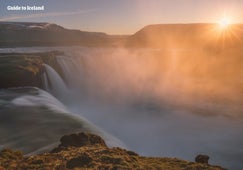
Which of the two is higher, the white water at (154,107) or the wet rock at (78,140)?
the wet rock at (78,140)

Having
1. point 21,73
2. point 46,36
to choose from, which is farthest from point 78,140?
point 46,36

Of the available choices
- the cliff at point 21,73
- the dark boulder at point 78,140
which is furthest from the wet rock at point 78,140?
the cliff at point 21,73

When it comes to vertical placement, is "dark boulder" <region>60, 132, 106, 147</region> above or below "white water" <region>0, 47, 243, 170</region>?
above

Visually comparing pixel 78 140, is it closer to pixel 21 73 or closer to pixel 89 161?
pixel 89 161

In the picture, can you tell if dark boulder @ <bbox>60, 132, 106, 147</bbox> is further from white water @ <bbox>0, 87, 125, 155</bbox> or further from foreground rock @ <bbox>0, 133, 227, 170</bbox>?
white water @ <bbox>0, 87, 125, 155</bbox>

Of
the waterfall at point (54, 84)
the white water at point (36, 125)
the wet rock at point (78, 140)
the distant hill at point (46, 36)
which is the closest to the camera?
the wet rock at point (78, 140)

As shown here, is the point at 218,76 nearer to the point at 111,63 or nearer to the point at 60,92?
the point at 111,63

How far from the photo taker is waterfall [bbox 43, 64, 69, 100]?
112 ft

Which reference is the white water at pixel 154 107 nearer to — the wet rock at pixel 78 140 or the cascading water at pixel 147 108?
the cascading water at pixel 147 108

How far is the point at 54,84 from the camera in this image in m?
35.2

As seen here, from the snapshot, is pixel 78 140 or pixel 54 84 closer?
pixel 78 140

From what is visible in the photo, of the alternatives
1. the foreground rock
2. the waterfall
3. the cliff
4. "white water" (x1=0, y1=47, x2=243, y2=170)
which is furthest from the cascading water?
the foreground rock

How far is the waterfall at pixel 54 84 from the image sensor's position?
112 ft

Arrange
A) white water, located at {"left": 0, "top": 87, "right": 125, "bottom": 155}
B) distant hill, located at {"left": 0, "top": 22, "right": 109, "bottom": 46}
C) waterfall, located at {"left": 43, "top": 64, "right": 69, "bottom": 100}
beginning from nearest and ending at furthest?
white water, located at {"left": 0, "top": 87, "right": 125, "bottom": 155}, waterfall, located at {"left": 43, "top": 64, "right": 69, "bottom": 100}, distant hill, located at {"left": 0, "top": 22, "right": 109, "bottom": 46}
